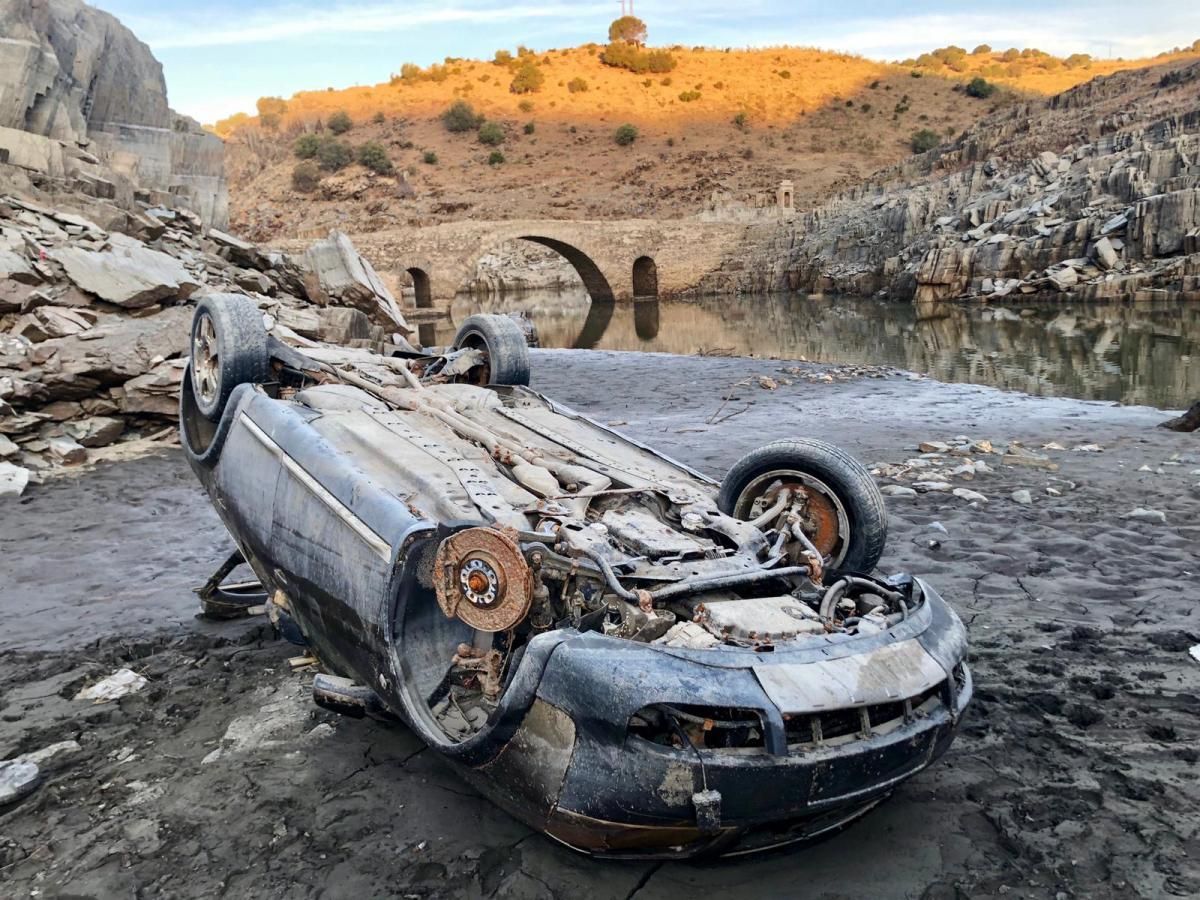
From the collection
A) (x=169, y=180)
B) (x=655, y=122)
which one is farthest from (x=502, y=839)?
(x=655, y=122)

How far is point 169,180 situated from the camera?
69.9 ft

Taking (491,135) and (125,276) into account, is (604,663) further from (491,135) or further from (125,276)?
(491,135)

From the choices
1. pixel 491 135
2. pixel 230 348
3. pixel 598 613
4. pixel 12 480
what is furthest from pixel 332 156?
pixel 598 613

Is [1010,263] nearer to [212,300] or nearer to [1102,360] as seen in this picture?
[1102,360]

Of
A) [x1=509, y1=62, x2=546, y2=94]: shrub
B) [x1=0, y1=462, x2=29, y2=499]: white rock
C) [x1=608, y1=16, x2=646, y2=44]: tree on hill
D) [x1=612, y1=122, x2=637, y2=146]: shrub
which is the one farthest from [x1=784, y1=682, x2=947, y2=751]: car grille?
[x1=608, y1=16, x2=646, y2=44]: tree on hill

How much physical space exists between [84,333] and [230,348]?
6.57 m

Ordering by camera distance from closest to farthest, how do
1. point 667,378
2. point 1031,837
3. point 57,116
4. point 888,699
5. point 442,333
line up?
point 888,699 → point 1031,837 → point 667,378 → point 57,116 → point 442,333

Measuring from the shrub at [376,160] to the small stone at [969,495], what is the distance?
6615cm

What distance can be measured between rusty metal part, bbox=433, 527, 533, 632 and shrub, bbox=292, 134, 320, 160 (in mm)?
72331

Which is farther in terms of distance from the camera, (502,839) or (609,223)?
(609,223)

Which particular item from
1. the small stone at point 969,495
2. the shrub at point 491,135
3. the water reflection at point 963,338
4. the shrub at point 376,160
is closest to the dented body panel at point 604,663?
the small stone at point 969,495

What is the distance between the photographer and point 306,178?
6631 cm

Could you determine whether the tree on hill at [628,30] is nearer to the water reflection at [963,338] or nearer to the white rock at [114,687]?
the water reflection at [963,338]

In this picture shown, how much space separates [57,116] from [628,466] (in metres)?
17.8
